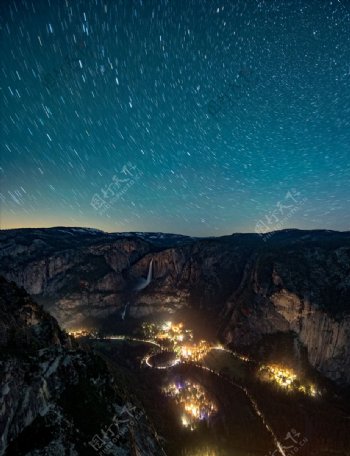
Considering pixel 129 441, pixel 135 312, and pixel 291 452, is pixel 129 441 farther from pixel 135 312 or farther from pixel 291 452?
pixel 135 312

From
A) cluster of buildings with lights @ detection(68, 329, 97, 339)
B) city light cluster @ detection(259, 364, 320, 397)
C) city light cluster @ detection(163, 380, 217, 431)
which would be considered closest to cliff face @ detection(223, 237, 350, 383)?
city light cluster @ detection(259, 364, 320, 397)

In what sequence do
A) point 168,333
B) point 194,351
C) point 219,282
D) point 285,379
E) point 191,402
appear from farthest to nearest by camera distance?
point 219,282 → point 168,333 → point 194,351 → point 285,379 → point 191,402

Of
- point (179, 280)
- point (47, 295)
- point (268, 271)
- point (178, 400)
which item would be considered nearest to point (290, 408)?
point (178, 400)

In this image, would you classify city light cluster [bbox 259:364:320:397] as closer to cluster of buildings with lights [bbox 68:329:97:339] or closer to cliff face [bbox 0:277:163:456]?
cliff face [bbox 0:277:163:456]

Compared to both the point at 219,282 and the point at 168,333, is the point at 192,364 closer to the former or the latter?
the point at 168,333

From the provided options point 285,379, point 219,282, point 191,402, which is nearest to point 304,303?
point 285,379

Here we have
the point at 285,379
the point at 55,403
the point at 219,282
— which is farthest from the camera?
the point at 219,282

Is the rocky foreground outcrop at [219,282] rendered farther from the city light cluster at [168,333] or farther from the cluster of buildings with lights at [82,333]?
the city light cluster at [168,333]
